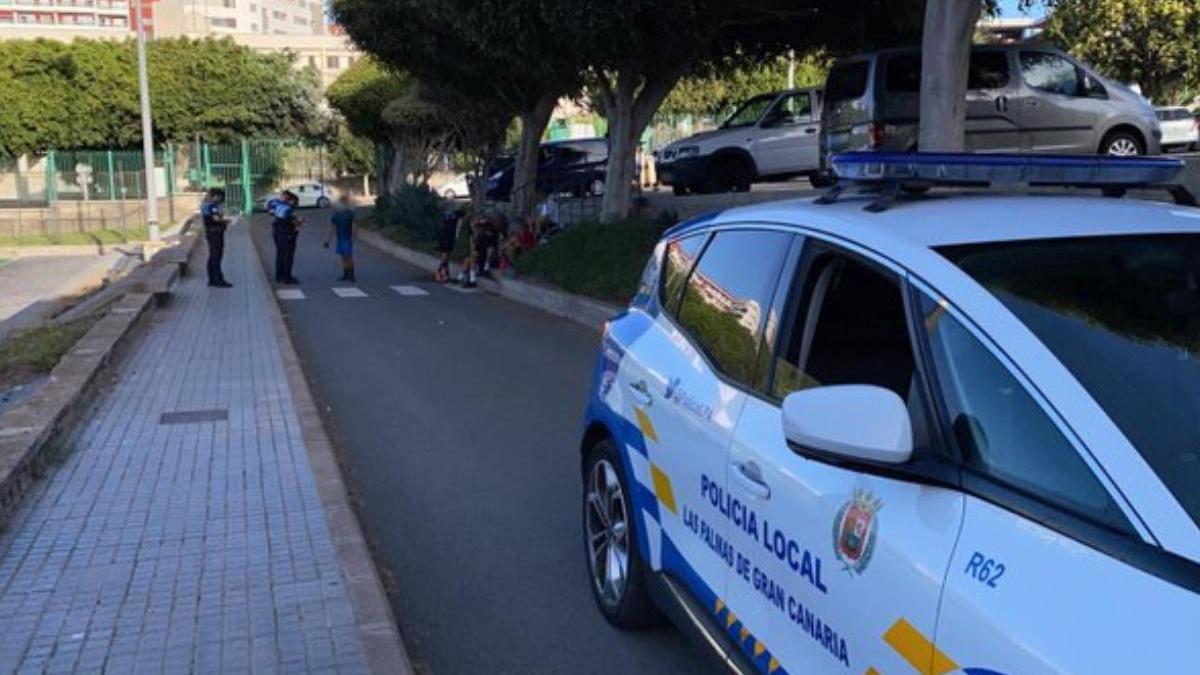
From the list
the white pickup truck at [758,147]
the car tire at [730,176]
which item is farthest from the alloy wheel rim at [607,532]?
the car tire at [730,176]

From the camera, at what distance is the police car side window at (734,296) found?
11.1 ft

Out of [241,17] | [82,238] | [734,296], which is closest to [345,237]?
[734,296]

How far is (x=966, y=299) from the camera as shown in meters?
2.46

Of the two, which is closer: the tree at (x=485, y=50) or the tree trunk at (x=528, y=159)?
the tree at (x=485, y=50)

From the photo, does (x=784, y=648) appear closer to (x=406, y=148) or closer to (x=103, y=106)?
(x=406, y=148)

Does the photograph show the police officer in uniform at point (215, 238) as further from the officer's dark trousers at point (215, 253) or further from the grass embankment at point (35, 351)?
the grass embankment at point (35, 351)

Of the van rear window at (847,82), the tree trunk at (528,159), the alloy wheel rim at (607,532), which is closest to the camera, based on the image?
the alloy wheel rim at (607,532)

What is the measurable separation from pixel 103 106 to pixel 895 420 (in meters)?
61.4

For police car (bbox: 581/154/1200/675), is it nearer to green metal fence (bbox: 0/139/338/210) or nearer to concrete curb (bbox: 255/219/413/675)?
concrete curb (bbox: 255/219/413/675)

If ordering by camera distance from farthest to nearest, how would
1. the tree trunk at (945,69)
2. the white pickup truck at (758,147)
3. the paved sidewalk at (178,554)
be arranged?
the white pickup truck at (758,147) → the tree trunk at (945,69) → the paved sidewalk at (178,554)

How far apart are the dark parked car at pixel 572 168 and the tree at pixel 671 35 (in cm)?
688

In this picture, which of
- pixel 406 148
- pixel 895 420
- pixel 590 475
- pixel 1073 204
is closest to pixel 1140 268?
pixel 1073 204

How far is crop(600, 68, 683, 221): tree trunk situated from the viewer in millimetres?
17859

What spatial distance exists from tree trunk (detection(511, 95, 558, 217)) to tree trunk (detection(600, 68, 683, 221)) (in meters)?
6.11
